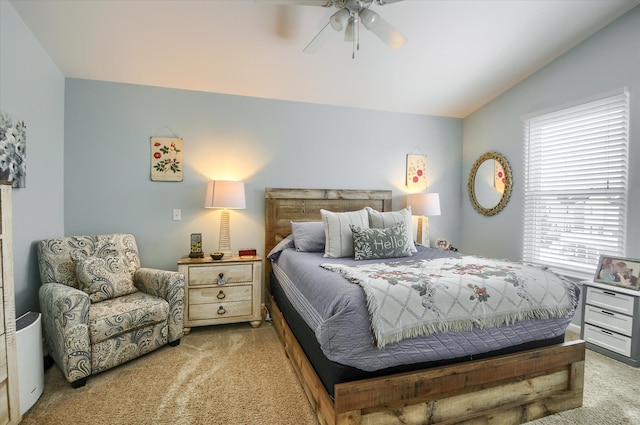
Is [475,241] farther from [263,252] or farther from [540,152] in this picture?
[263,252]

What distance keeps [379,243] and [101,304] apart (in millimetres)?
2235

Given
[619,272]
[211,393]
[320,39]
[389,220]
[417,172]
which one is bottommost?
[211,393]

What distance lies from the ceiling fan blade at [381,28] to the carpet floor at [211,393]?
2457 millimetres

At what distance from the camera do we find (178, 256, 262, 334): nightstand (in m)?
2.85

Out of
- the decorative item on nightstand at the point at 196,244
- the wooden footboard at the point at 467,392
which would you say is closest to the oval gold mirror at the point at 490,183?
the wooden footboard at the point at 467,392

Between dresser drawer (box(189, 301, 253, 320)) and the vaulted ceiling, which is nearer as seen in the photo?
the vaulted ceiling

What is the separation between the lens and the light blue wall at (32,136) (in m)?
2.17

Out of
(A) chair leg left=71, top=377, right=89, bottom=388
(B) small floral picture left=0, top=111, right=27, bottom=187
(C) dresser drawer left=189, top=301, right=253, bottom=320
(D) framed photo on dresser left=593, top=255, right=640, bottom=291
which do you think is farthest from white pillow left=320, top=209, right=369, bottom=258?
(B) small floral picture left=0, top=111, right=27, bottom=187

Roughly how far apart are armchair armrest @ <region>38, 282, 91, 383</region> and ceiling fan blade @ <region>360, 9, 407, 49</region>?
2.63 metres

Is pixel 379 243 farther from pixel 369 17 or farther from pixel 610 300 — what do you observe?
pixel 610 300

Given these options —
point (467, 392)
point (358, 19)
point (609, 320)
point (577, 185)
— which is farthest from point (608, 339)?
point (358, 19)

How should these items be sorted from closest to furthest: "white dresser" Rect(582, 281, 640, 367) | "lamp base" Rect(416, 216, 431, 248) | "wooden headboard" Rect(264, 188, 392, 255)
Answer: "white dresser" Rect(582, 281, 640, 367) → "wooden headboard" Rect(264, 188, 392, 255) → "lamp base" Rect(416, 216, 431, 248)

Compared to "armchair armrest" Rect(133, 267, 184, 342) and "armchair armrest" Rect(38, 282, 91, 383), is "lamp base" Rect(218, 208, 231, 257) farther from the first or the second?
"armchair armrest" Rect(38, 282, 91, 383)

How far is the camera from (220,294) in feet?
9.57
